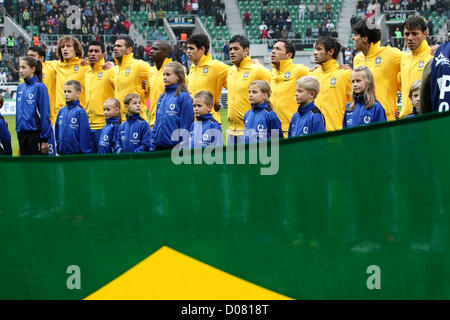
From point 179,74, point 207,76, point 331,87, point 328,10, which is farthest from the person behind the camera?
point 328,10

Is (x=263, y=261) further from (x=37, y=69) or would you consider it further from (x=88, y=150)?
(x=37, y=69)

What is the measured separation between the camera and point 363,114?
6176mm

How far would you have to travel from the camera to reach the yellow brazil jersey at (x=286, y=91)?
7867 mm

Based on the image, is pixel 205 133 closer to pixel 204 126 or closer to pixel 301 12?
pixel 204 126

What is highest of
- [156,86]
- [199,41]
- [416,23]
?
[199,41]

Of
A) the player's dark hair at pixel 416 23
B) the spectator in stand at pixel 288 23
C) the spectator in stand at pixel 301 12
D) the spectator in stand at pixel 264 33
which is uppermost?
the spectator in stand at pixel 301 12

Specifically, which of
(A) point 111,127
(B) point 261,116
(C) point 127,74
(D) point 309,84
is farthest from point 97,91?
(D) point 309,84

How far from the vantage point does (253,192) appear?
129 inches

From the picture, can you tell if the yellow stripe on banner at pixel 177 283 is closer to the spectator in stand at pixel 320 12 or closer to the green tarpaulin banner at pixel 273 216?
the green tarpaulin banner at pixel 273 216

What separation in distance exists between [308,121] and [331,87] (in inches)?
60.9

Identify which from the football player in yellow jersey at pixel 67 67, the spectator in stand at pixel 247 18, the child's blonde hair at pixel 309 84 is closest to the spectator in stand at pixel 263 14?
the spectator in stand at pixel 247 18

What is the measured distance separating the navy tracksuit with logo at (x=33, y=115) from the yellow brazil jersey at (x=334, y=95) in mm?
3561
